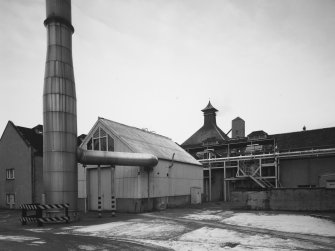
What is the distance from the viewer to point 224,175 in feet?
115

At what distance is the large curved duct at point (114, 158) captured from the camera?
18.7 m

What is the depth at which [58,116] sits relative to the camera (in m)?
17.5

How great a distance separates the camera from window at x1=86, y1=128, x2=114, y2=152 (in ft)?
77.8

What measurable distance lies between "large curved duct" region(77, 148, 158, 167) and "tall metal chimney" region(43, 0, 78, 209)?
728 mm

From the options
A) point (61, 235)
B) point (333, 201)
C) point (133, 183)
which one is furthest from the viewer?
point (133, 183)

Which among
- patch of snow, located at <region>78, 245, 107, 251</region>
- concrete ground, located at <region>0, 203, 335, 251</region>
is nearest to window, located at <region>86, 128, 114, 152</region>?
concrete ground, located at <region>0, 203, 335, 251</region>

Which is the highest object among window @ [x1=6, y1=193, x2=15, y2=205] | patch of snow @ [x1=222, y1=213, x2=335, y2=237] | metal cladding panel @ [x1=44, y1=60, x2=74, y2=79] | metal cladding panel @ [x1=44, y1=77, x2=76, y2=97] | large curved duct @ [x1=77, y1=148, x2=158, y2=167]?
metal cladding panel @ [x1=44, y1=60, x2=74, y2=79]

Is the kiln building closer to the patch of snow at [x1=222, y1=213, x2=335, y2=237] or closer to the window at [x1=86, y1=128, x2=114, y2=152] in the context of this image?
the patch of snow at [x1=222, y1=213, x2=335, y2=237]

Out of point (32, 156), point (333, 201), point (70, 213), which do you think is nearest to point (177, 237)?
point (70, 213)

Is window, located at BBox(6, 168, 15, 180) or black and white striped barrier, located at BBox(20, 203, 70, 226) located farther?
window, located at BBox(6, 168, 15, 180)

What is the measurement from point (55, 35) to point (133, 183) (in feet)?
37.4

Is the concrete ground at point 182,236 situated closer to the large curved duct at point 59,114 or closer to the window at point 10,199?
the large curved duct at point 59,114

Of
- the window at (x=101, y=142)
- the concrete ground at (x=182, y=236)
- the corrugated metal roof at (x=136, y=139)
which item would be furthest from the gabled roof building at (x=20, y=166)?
the concrete ground at (x=182, y=236)

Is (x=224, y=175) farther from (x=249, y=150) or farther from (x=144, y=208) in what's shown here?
(x=144, y=208)
